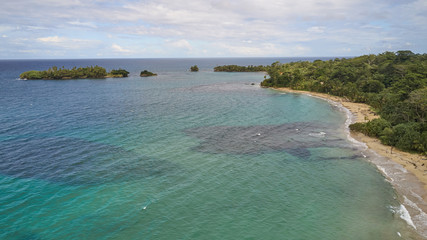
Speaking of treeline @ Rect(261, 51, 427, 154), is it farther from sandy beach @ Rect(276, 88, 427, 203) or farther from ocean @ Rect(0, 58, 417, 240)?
ocean @ Rect(0, 58, 417, 240)

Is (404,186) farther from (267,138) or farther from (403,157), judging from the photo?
(267,138)

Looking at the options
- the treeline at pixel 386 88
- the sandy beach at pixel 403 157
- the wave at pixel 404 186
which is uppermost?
the treeline at pixel 386 88

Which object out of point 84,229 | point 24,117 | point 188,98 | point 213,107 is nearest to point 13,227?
point 84,229

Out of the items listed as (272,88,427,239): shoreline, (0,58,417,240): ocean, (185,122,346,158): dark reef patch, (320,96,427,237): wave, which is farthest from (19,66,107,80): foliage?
(320,96,427,237): wave

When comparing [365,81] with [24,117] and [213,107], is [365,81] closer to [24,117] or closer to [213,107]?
[213,107]

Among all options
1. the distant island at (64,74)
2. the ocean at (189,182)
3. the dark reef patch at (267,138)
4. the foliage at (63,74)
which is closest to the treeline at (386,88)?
the ocean at (189,182)

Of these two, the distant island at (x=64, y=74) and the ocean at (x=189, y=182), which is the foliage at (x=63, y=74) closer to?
the distant island at (x=64, y=74)
